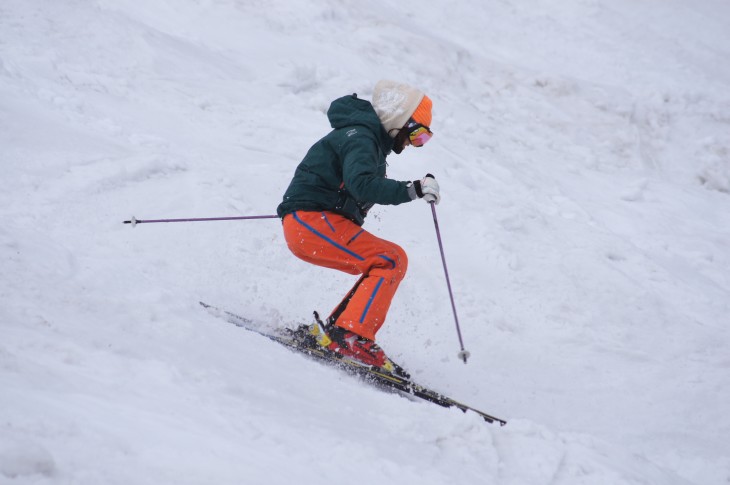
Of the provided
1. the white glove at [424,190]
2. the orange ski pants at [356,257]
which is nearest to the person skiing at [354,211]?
the orange ski pants at [356,257]

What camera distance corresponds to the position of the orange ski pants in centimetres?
418

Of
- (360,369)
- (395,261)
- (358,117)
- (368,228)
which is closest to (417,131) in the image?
(358,117)

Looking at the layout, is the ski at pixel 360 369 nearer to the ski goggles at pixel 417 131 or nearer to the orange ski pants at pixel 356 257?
the orange ski pants at pixel 356 257

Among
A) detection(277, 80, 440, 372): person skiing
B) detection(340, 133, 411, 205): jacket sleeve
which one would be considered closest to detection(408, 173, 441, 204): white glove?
detection(340, 133, 411, 205): jacket sleeve

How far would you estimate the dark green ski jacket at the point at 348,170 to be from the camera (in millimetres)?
3740

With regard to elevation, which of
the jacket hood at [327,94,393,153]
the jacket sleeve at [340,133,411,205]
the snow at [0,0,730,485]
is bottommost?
the snow at [0,0,730,485]

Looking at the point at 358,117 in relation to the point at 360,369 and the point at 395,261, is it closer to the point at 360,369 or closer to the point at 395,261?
the point at 395,261

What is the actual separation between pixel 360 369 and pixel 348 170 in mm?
1429

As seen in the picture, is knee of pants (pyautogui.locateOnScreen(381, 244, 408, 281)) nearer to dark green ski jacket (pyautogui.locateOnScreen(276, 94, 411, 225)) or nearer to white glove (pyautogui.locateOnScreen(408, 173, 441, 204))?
dark green ski jacket (pyautogui.locateOnScreen(276, 94, 411, 225))

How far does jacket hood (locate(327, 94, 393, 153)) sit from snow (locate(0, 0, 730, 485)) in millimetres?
1668

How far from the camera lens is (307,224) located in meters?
4.30

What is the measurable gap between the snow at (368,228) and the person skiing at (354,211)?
0.43 metres

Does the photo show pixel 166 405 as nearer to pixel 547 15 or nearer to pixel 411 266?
pixel 411 266

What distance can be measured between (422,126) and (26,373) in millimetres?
2880
